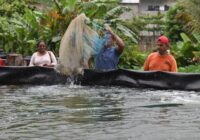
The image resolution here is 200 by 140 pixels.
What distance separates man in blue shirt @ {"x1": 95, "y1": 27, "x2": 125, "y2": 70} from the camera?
37.9 feet

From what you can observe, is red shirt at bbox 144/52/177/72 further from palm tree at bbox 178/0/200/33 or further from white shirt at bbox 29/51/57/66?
palm tree at bbox 178/0/200/33

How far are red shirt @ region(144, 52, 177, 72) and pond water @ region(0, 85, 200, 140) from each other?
20.6 inches

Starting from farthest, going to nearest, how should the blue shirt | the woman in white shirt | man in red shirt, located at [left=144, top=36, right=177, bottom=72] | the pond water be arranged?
the woman in white shirt
the blue shirt
man in red shirt, located at [left=144, top=36, right=177, bottom=72]
the pond water

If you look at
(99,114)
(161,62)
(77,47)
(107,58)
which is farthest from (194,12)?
(99,114)

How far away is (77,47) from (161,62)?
1.77 m

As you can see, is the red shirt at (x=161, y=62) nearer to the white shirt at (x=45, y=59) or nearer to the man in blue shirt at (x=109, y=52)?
the man in blue shirt at (x=109, y=52)

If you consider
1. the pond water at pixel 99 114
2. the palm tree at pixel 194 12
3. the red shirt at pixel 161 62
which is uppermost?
the palm tree at pixel 194 12

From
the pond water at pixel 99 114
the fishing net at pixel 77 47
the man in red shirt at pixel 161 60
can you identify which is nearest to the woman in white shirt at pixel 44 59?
the fishing net at pixel 77 47

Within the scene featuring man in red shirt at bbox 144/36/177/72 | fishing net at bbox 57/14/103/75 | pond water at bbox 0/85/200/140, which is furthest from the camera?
fishing net at bbox 57/14/103/75

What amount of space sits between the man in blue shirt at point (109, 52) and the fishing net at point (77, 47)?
13 centimetres

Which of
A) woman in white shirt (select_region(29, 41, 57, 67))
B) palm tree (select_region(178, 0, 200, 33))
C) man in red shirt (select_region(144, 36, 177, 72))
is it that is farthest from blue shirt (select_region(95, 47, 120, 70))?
palm tree (select_region(178, 0, 200, 33))

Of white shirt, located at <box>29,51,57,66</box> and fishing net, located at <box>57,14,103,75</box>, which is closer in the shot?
fishing net, located at <box>57,14,103,75</box>

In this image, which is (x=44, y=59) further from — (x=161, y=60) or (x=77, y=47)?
(x=161, y=60)

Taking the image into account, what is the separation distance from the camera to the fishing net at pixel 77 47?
11461 millimetres
